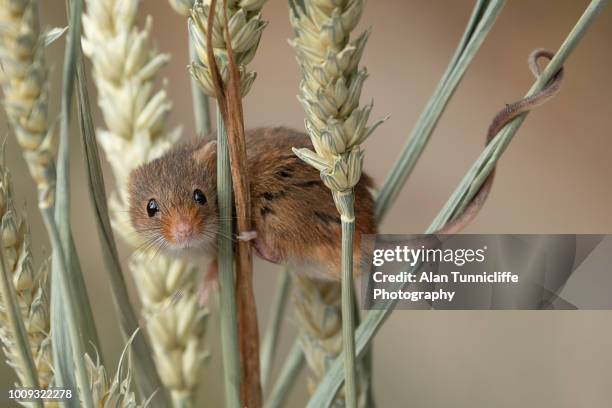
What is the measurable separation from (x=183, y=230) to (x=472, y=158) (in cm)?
132

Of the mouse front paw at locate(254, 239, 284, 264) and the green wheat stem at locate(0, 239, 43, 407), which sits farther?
the mouse front paw at locate(254, 239, 284, 264)

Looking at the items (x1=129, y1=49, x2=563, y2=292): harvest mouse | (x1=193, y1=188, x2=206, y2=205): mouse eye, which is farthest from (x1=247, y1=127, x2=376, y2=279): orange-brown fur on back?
(x1=193, y1=188, x2=206, y2=205): mouse eye

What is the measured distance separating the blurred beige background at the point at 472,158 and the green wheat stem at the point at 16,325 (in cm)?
121

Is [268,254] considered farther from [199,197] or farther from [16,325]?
[16,325]

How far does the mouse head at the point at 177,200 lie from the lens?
32.4 inches

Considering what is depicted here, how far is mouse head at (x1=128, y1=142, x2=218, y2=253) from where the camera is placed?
823mm

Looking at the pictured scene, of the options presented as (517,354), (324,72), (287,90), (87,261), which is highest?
(324,72)

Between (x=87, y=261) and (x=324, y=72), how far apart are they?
1451 millimetres

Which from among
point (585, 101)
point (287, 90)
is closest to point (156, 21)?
point (287, 90)

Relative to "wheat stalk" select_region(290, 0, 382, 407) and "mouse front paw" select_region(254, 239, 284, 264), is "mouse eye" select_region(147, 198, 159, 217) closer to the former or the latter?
"mouse front paw" select_region(254, 239, 284, 264)

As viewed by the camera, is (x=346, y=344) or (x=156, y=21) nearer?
(x=346, y=344)

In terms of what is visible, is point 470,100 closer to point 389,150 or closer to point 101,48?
point 389,150

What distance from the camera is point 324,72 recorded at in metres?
0.47

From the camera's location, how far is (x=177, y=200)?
Result: 2.86 ft
